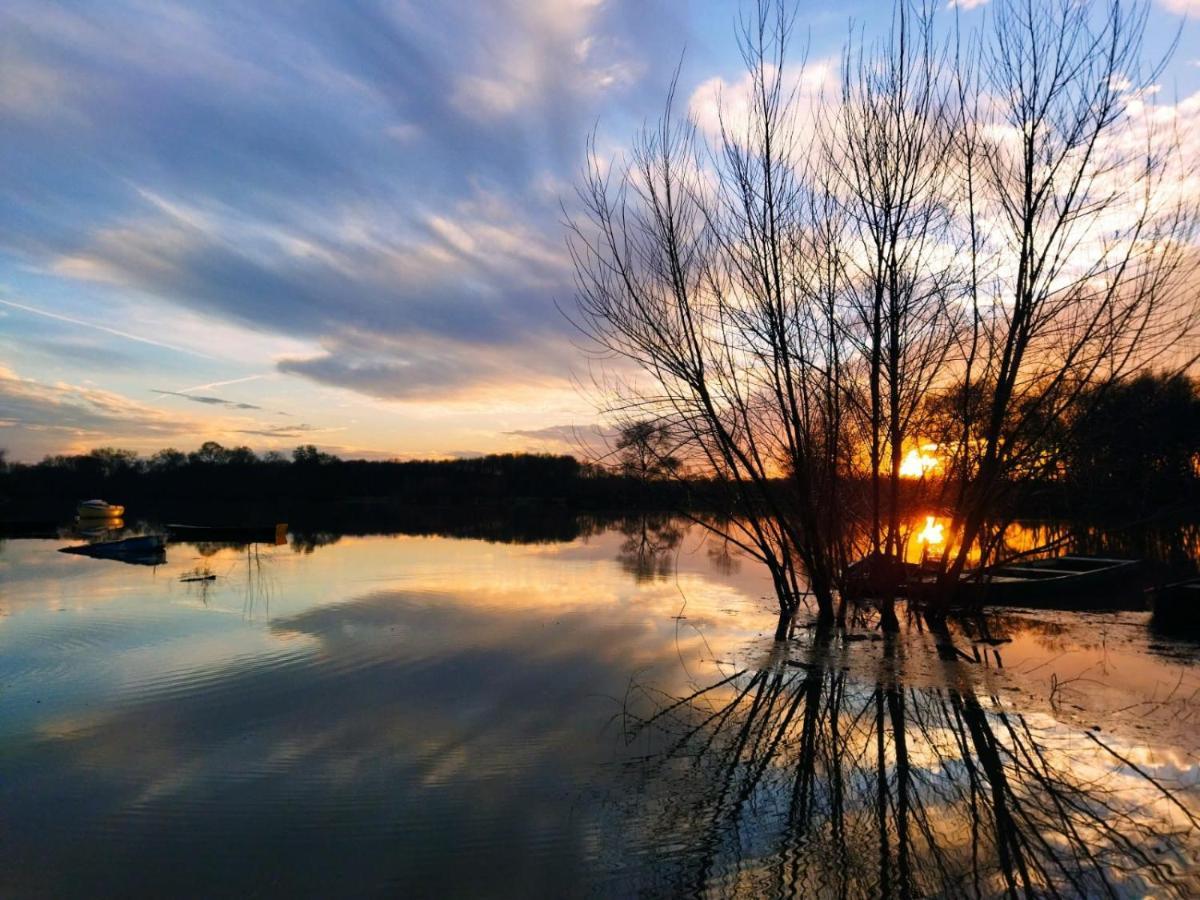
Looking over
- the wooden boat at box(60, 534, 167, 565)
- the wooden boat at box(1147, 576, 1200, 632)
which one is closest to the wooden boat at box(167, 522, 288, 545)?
the wooden boat at box(60, 534, 167, 565)

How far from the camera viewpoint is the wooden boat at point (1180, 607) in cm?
1058

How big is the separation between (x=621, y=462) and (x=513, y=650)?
2.87 meters

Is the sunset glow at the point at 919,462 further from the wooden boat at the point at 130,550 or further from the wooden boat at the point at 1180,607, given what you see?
the wooden boat at the point at 130,550

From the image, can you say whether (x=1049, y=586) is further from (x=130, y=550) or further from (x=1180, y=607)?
(x=130, y=550)

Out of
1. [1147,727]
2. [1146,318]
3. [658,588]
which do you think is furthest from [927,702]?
[658,588]

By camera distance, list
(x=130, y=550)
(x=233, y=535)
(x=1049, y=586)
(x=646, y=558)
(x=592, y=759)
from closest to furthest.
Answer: (x=592, y=759), (x=1049, y=586), (x=646, y=558), (x=130, y=550), (x=233, y=535)

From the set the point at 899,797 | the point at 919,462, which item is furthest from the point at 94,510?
the point at 899,797

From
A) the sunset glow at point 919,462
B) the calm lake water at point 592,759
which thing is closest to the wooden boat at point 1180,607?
the calm lake water at point 592,759

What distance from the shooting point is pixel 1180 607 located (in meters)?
10.7

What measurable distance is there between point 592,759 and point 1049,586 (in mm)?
11336

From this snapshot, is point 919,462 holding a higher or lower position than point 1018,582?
higher

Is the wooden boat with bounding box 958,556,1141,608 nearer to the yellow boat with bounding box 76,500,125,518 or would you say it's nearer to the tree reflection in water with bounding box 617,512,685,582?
the tree reflection in water with bounding box 617,512,685,582

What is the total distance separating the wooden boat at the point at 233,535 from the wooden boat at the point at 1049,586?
77.4 feet

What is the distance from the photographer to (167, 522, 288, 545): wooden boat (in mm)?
27938
